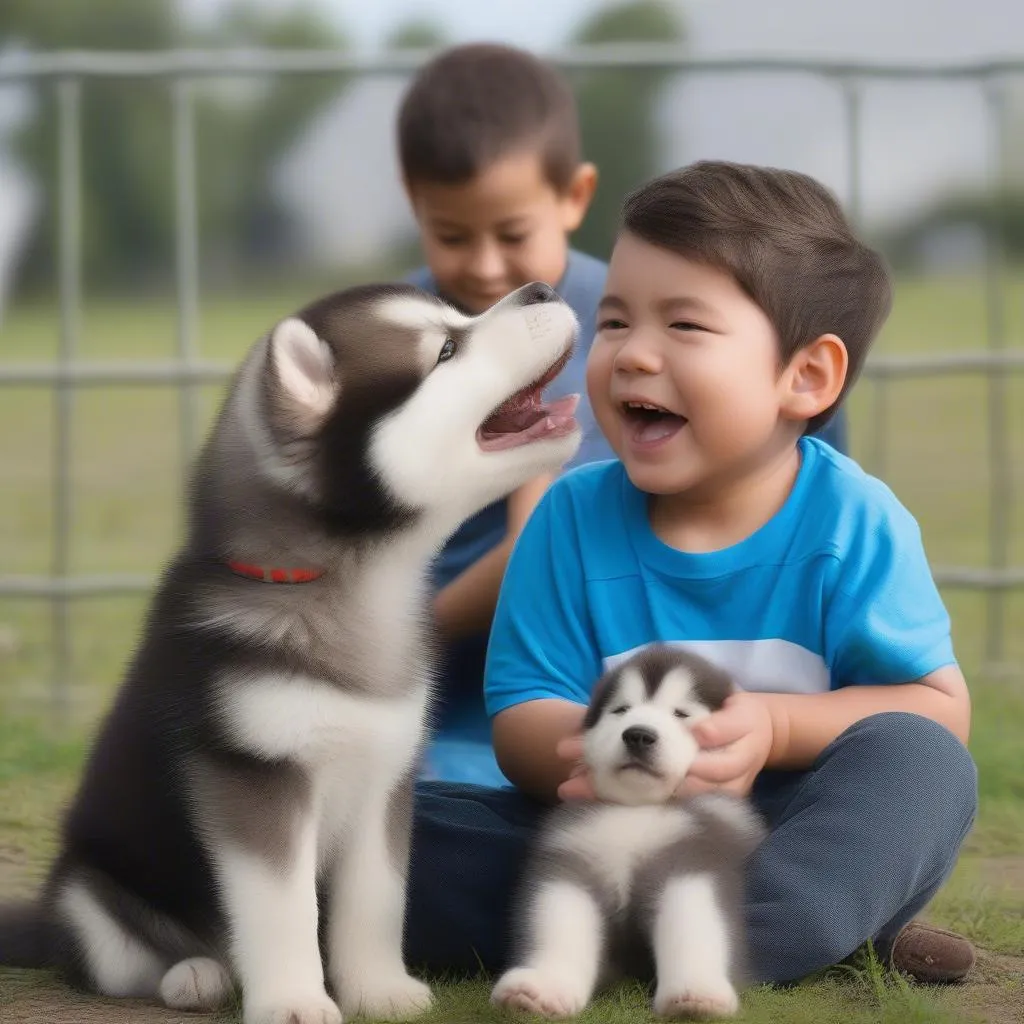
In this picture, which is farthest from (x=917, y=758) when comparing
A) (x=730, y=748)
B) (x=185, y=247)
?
(x=185, y=247)

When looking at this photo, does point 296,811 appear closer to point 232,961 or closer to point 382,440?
point 232,961

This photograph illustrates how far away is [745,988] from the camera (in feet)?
7.06

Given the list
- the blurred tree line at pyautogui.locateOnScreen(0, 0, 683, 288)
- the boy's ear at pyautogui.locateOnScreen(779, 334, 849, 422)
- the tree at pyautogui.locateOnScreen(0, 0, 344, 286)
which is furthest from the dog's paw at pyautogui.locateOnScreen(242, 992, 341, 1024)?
the tree at pyautogui.locateOnScreen(0, 0, 344, 286)

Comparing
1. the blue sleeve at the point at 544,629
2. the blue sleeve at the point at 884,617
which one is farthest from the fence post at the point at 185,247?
the blue sleeve at the point at 884,617

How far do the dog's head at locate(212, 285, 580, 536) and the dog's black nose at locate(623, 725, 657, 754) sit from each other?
1.25 feet

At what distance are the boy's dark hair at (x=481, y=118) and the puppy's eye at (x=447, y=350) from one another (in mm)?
1260

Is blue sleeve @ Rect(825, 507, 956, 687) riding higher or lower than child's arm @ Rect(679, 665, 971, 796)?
higher

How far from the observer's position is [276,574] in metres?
2.19

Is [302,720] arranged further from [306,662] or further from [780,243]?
[780,243]

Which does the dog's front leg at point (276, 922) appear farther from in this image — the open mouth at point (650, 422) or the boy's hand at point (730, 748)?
the open mouth at point (650, 422)

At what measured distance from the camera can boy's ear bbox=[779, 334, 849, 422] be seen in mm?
2555

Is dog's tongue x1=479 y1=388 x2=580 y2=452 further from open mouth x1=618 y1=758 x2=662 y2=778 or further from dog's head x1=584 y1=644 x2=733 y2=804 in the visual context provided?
open mouth x1=618 y1=758 x2=662 y2=778

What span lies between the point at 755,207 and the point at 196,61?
3.06m

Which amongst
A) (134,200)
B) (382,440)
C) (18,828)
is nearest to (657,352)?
(382,440)
